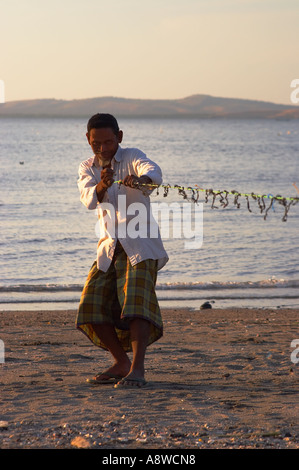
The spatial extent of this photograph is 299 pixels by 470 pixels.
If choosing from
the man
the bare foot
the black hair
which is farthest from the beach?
the black hair

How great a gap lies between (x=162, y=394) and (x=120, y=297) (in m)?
0.66

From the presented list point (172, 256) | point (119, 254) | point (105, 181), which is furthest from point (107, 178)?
point (172, 256)

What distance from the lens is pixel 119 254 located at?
4.83m

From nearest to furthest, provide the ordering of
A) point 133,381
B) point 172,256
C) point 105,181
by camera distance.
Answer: point 105,181 → point 133,381 → point 172,256

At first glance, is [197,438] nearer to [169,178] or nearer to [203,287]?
[203,287]

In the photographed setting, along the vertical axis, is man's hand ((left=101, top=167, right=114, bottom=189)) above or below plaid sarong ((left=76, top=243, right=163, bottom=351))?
above

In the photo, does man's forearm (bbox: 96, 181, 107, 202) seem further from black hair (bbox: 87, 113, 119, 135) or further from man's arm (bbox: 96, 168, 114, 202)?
black hair (bbox: 87, 113, 119, 135)

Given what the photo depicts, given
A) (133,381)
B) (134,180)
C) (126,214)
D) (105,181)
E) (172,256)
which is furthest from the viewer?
(172,256)

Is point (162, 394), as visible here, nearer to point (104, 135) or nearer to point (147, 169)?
point (147, 169)

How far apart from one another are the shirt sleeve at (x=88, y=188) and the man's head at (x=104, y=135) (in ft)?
0.50

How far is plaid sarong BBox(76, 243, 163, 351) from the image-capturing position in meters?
4.71

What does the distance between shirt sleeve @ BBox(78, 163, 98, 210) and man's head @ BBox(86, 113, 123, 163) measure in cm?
15

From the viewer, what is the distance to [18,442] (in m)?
3.79

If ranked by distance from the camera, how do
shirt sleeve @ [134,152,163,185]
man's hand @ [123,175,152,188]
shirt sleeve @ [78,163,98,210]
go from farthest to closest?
shirt sleeve @ [78,163,98,210], shirt sleeve @ [134,152,163,185], man's hand @ [123,175,152,188]
